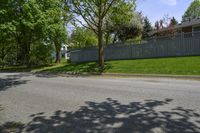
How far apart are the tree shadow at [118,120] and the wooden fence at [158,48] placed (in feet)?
52.1

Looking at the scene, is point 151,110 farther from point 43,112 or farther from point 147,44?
point 147,44

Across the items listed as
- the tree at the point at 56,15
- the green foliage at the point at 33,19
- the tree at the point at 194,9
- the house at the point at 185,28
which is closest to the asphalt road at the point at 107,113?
the green foliage at the point at 33,19

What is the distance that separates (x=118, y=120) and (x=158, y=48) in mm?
19528

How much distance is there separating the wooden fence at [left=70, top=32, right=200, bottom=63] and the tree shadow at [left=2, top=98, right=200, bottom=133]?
15.9 metres

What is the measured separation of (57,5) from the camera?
24.7 m

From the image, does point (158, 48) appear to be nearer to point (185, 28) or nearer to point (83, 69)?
point (83, 69)

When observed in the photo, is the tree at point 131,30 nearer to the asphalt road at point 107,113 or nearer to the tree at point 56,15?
the tree at point 56,15

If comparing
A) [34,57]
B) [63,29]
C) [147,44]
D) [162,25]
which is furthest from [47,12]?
[162,25]

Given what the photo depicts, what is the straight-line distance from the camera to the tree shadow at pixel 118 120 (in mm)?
6116

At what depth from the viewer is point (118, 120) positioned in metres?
6.83

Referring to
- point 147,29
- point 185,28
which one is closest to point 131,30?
point 147,29

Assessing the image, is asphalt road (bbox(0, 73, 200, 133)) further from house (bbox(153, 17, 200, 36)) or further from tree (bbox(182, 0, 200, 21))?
tree (bbox(182, 0, 200, 21))

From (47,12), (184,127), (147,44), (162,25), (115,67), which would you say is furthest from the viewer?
(162,25)

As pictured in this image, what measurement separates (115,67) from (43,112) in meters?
14.8
